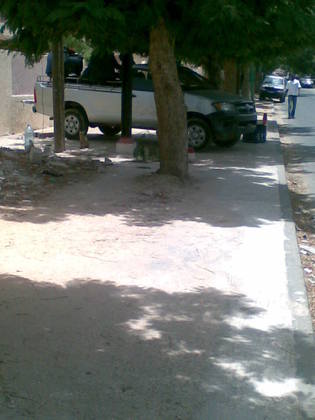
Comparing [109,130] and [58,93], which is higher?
[58,93]

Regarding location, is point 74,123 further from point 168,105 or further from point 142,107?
point 168,105

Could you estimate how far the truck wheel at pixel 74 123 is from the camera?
17.8 meters

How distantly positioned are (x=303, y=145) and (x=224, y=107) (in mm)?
4988

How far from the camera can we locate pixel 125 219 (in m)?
9.38

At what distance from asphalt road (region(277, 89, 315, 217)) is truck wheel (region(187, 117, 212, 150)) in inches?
84.5

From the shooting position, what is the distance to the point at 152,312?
238 inches

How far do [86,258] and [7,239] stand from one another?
1.09 meters

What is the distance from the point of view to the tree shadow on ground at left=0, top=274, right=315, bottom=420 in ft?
14.5

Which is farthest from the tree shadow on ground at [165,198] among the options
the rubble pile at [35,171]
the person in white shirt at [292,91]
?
the person in white shirt at [292,91]

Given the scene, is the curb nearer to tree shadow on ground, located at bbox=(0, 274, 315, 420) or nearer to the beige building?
tree shadow on ground, located at bbox=(0, 274, 315, 420)

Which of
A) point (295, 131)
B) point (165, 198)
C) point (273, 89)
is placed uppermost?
point (273, 89)

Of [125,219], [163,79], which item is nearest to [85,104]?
[163,79]

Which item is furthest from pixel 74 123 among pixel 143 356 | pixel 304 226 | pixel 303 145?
pixel 143 356

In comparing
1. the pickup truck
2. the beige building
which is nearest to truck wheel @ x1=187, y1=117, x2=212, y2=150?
the pickup truck
